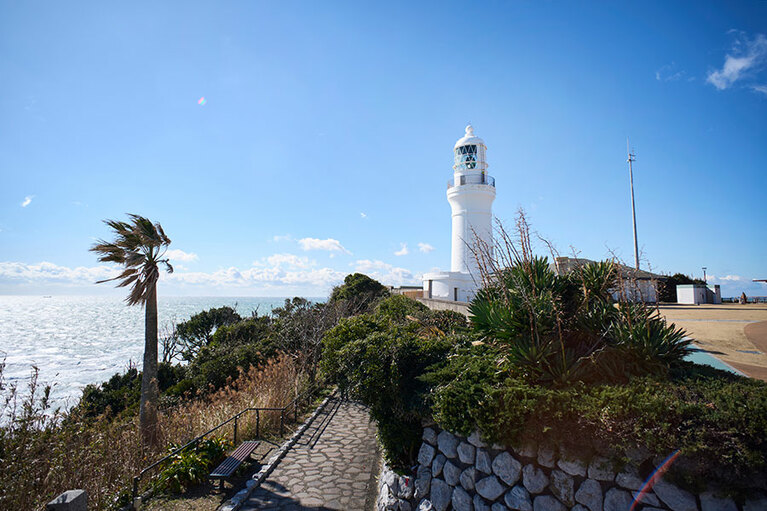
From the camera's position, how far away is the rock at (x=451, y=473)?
13.9ft

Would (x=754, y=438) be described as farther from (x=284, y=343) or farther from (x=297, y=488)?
(x=284, y=343)

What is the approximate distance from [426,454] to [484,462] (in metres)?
0.97

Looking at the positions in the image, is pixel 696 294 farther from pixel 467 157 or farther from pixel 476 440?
pixel 476 440

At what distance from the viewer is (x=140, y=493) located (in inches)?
211

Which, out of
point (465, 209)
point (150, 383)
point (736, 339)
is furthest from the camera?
point (465, 209)

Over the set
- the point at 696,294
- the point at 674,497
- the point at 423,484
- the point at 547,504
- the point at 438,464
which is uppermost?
the point at 696,294

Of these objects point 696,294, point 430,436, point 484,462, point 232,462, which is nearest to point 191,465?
point 232,462

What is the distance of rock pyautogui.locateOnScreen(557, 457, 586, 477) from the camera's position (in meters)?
3.26

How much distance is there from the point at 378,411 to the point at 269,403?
4303mm

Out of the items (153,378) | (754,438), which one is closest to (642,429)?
(754,438)

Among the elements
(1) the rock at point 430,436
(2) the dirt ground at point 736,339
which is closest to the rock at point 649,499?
(1) the rock at point 430,436

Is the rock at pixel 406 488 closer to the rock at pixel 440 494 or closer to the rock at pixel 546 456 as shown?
the rock at pixel 440 494

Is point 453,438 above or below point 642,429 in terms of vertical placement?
below

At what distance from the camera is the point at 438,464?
4.51 meters
